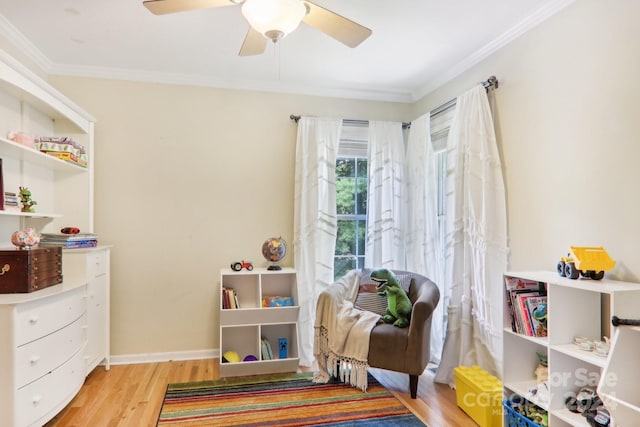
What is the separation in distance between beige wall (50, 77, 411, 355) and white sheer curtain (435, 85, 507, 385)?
156 cm

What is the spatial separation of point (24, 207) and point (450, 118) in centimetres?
329

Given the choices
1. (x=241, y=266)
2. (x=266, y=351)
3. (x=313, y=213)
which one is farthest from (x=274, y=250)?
(x=266, y=351)

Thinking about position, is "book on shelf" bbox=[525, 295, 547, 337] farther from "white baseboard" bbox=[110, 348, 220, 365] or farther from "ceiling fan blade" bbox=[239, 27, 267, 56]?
"white baseboard" bbox=[110, 348, 220, 365]

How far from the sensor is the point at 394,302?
9.56 ft

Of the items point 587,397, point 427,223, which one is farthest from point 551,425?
point 427,223

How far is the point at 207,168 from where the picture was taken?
358 centimetres

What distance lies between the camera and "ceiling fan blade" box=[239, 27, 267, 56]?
200 cm

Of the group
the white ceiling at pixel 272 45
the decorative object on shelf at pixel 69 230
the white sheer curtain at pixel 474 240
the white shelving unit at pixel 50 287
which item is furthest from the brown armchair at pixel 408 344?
the decorative object on shelf at pixel 69 230

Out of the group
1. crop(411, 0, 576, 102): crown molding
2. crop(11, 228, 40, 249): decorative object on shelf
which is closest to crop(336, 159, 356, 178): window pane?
crop(411, 0, 576, 102): crown molding

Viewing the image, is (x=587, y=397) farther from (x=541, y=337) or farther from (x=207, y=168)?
(x=207, y=168)

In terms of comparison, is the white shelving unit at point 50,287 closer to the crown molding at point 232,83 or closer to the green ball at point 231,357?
the crown molding at point 232,83

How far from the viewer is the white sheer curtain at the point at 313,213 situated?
362cm

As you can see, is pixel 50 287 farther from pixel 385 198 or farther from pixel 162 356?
pixel 385 198

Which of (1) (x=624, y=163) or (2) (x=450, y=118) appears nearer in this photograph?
(1) (x=624, y=163)
